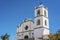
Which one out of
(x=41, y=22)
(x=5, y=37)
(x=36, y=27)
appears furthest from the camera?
(x=36, y=27)

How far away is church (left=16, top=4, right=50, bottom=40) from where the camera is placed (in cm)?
4262

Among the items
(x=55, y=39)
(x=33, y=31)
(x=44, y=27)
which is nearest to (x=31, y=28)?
(x=33, y=31)

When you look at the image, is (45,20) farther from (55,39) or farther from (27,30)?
(55,39)

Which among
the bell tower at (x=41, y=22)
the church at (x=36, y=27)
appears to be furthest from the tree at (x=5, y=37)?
the bell tower at (x=41, y=22)

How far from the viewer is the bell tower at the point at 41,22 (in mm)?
42438

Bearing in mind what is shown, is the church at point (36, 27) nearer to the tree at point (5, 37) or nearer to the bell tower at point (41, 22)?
the bell tower at point (41, 22)

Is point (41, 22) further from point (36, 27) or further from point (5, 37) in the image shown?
point (5, 37)

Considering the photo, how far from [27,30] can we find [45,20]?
22.2ft

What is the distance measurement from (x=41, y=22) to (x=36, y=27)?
6.91 ft

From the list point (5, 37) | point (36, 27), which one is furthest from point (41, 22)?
point (5, 37)

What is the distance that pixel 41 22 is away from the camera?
1730 inches

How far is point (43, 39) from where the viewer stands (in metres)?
40.9

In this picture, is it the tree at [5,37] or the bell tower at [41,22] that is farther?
the bell tower at [41,22]

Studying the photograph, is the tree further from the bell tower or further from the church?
the bell tower
